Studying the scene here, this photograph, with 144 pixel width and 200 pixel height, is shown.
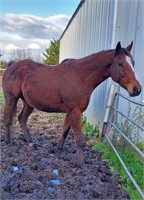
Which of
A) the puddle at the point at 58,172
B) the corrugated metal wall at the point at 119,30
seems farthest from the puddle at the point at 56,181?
the corrugated metal wall at the point at 119,30

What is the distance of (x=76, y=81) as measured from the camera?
3.15 meters

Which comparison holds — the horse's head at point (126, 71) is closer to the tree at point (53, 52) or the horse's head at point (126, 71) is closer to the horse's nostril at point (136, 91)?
the horse's nostril at point (136, 91)


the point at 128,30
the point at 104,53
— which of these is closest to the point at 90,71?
the point at 104,53

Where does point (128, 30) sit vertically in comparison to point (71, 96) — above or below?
above

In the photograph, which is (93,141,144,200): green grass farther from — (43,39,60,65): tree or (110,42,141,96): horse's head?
(43,39,60,65): tree

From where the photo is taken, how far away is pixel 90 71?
10.5ft

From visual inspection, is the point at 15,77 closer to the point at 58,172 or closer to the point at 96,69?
the point at 96,69

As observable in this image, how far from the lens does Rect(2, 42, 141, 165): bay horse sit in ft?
9.55

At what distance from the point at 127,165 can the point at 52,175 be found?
0.90 metres

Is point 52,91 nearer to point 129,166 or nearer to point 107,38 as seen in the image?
point 129,166

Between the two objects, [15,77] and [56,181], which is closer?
[56,181]

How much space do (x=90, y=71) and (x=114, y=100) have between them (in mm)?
801

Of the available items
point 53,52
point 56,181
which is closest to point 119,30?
point 56,181

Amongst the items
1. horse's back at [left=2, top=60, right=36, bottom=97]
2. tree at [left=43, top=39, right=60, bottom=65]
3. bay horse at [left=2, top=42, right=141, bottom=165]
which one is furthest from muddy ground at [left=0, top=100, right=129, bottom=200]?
tree at [left=43, top=39, right=60, bottom=65]
